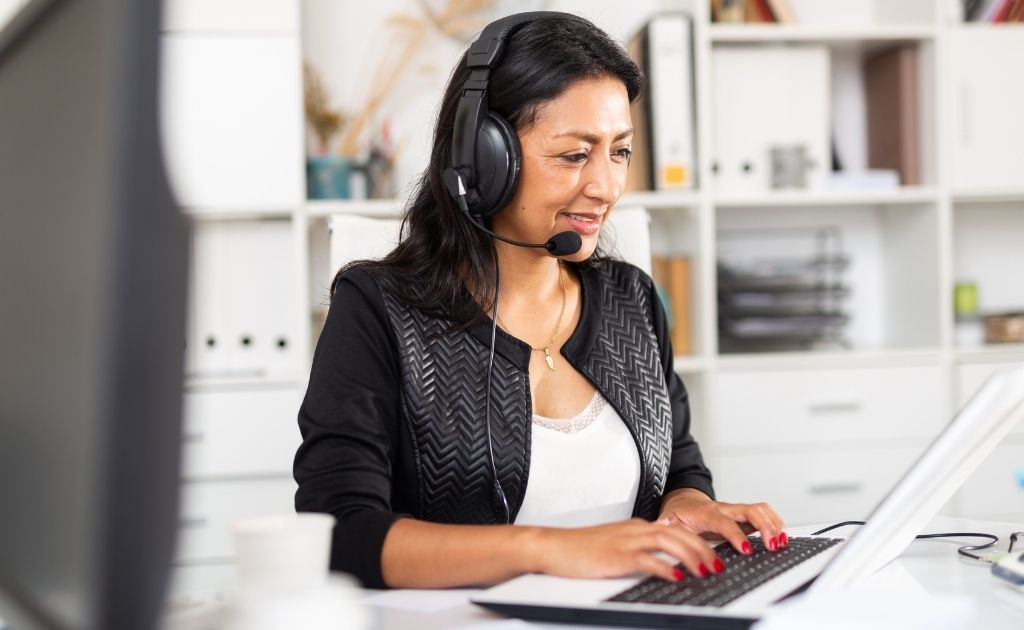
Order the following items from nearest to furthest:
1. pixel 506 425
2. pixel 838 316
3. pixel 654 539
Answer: pixel 654 539 → pixel 506 425 → pixel 838 316

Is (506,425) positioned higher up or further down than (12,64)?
further down

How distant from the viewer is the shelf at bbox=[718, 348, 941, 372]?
98.9 inches

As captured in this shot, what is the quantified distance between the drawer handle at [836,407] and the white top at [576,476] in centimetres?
134

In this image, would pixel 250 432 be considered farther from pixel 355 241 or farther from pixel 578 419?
pixel 578 419

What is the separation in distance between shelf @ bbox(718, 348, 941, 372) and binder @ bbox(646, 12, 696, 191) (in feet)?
1.55

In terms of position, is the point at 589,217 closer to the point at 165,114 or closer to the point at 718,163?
the point at 165,114

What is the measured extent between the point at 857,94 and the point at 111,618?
2832 mm

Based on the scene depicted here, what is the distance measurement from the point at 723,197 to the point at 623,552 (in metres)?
1.85

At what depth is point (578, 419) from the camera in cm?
133

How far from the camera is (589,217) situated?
52.8 inches

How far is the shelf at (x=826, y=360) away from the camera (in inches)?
98.9

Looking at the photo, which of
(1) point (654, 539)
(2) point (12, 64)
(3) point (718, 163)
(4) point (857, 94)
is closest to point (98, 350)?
(2) point (12, 64)

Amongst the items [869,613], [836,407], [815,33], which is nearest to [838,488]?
[836,407]

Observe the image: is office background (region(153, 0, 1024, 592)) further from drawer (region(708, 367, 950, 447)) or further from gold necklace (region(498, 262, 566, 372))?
gold necklace (region(498, 262, 566, 372))
